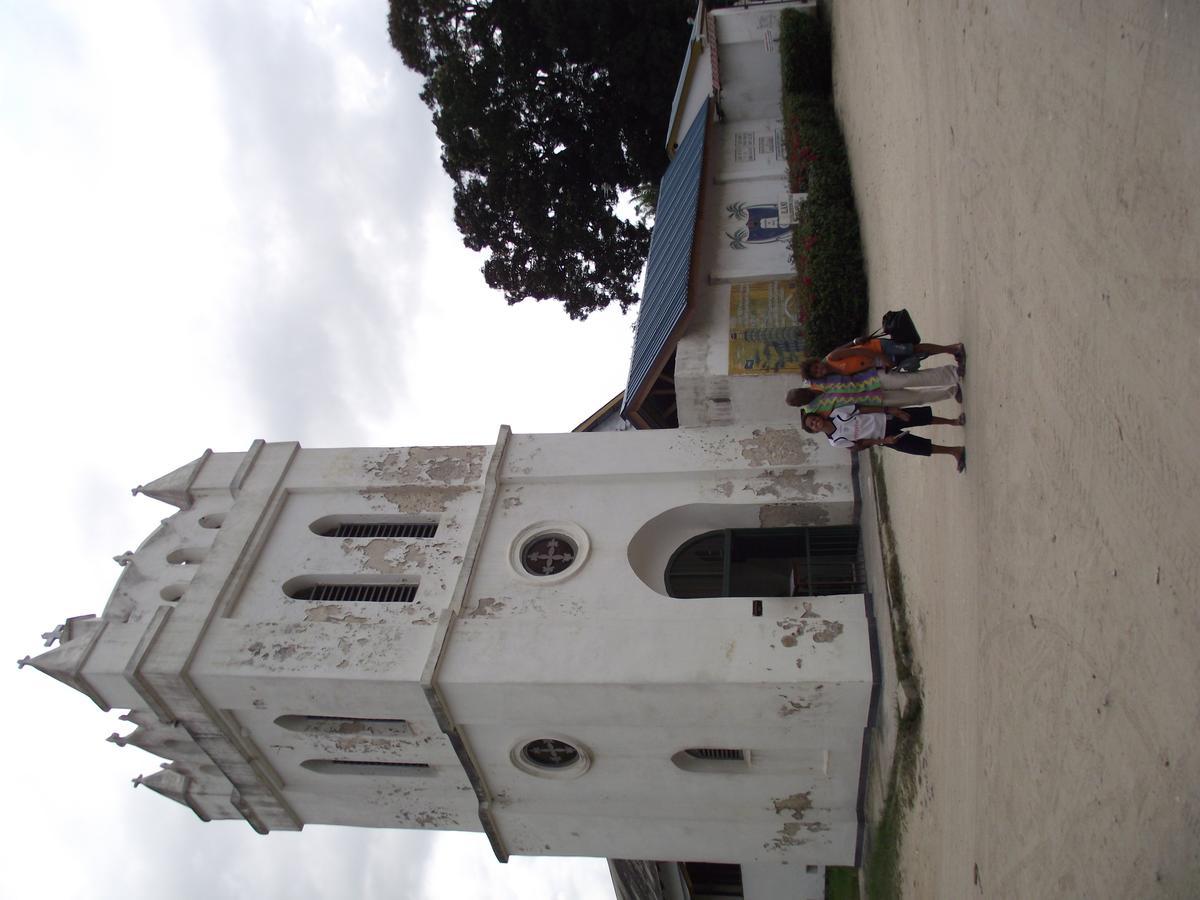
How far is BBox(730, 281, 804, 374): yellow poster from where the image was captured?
13.8 m

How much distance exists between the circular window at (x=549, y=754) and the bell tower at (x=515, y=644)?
4 centimetres

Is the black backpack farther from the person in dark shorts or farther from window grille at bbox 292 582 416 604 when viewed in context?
window grille at bbox 292 582 416 604

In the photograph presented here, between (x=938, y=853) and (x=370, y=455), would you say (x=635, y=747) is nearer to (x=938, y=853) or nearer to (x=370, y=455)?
(x=938, y=853)

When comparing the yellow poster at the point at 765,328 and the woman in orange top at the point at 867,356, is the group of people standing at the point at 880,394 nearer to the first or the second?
the woman in orange top at the point at 867,356

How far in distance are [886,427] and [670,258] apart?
10.2 m

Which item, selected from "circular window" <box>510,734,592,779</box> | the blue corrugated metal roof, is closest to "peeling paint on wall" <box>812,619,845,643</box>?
"circular window" <box>510,734,592,779</box>

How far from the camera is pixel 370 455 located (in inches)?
527

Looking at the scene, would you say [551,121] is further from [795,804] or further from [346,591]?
[795,804]

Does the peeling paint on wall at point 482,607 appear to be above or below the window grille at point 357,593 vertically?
above

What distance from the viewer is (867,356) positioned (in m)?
7.05

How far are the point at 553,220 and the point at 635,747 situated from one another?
1803 centimetres

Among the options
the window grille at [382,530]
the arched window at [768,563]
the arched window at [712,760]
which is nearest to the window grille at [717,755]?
the arched window at [712,760]

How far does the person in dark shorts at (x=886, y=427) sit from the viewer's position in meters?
6.94

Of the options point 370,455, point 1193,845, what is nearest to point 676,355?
point 370,455
